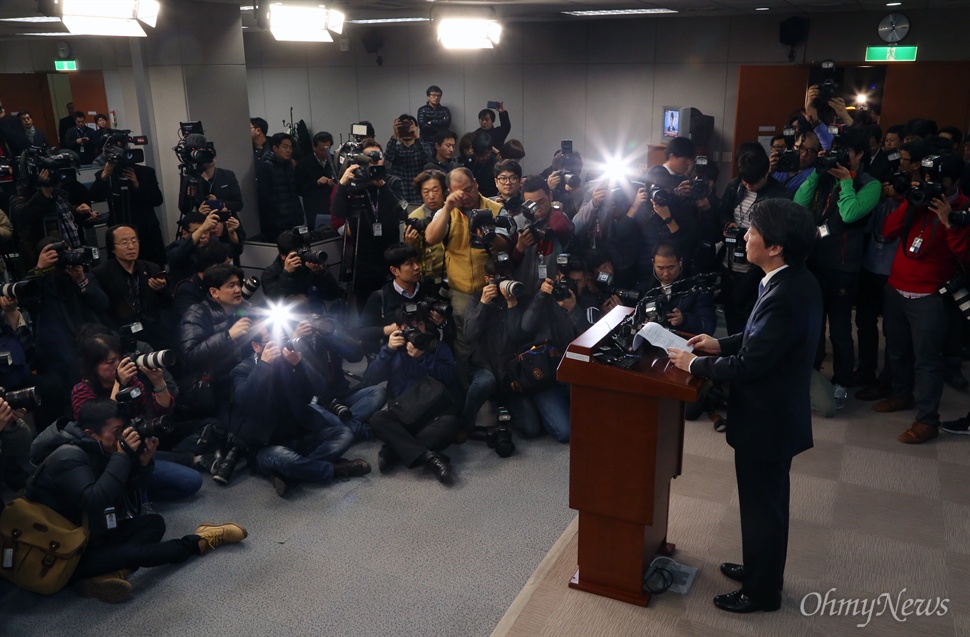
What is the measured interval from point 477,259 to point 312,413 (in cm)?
134

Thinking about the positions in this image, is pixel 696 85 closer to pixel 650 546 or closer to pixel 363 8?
pixel 363 8

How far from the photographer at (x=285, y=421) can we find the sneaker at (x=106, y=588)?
89cm

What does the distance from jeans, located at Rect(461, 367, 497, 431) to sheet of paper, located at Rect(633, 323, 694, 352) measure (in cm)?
183

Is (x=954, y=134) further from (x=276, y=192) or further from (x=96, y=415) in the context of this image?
(x=96, y=415)

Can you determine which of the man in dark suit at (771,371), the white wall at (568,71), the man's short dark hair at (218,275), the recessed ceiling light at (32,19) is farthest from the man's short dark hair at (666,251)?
the recessed ceiling light at (32,19)

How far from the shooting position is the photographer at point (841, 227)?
174 inches

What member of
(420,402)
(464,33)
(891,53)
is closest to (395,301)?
(420,402)

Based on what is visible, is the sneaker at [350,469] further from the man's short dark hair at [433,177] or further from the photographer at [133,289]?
the man's short dark hair at [433,177]

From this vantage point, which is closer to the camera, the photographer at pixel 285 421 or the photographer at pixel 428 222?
the photographer at pixel 285 421

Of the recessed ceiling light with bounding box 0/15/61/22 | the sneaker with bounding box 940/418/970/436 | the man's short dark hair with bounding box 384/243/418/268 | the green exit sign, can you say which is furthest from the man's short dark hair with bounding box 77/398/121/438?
the green exit sign

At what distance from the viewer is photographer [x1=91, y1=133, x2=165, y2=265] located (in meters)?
5.29

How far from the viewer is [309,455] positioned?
4066mm

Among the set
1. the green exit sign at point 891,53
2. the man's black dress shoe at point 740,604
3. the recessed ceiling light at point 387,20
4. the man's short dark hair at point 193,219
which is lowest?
the man's black dress shoe at point 740,604

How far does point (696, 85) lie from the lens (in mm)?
8500
